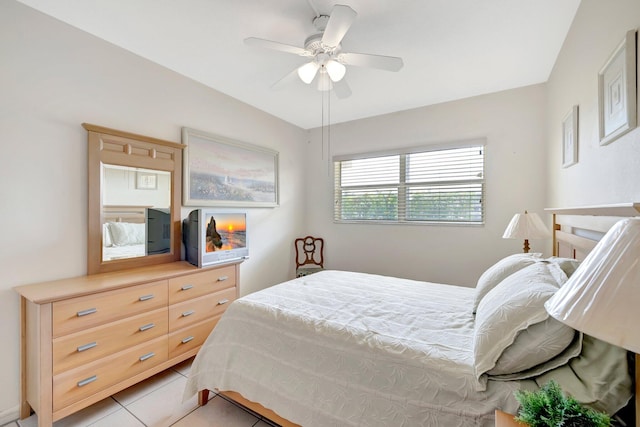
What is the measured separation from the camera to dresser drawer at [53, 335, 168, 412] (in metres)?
1.58

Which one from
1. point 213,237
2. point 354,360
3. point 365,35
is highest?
point 365,35

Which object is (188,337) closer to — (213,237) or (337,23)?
(213,237)

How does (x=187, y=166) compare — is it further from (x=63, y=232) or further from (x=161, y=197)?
(x=63, y=232)

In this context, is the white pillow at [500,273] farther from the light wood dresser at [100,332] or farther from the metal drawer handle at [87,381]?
the metal drawer handle at [87,381]

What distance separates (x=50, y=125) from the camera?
185 cm

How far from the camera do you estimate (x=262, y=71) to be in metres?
2.50

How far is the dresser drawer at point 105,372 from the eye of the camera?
5.20 feet

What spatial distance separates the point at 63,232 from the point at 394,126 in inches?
135

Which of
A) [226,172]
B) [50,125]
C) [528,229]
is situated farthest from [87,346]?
[528,229]

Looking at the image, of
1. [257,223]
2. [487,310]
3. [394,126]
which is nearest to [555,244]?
[487,310]

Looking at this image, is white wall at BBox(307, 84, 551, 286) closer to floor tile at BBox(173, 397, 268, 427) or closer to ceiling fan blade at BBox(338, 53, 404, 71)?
ceiling fan blade at BBox(338, 53, 404, 71)

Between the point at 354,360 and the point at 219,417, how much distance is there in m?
1.10

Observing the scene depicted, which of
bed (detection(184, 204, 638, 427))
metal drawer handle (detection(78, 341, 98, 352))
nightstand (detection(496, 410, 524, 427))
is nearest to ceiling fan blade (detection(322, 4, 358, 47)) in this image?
bed (detection(184, 204, 638, 427))

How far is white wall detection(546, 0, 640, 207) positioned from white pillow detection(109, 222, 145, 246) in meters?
3.02
